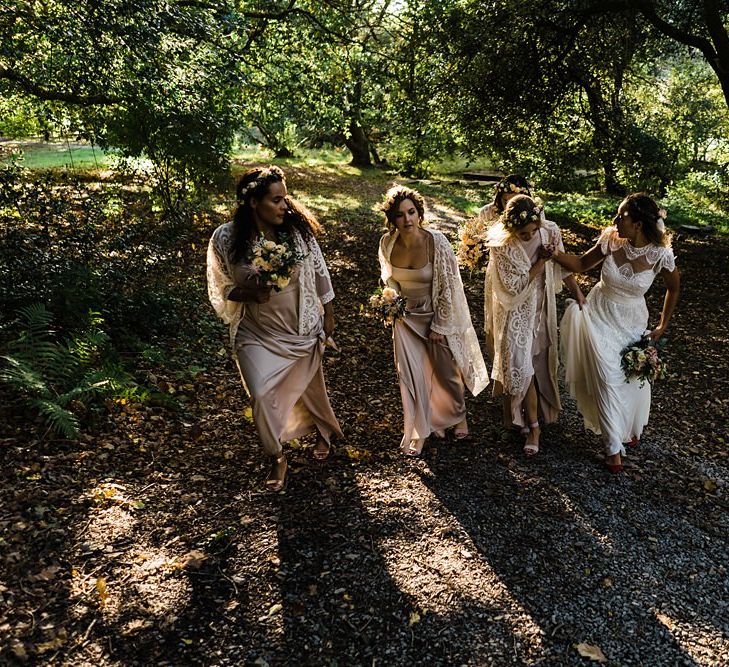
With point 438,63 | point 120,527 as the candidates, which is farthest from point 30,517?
point 438,63

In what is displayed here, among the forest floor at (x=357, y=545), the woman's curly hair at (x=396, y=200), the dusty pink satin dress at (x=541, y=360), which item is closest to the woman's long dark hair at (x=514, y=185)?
the dusty pink satin dress at (x=541, y=360)

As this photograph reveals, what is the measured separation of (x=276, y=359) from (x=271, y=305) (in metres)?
0.46

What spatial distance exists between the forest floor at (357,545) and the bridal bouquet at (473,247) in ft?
5.63

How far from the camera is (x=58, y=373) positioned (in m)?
5.64

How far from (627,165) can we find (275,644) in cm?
1298

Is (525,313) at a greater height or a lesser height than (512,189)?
lesser

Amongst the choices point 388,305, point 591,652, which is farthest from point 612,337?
point 591,652

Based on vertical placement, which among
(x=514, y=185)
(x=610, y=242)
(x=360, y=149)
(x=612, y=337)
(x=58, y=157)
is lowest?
(x=612, y=337)

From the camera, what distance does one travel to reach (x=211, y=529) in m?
4.31

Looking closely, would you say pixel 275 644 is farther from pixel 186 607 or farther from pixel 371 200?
pixel 371 200

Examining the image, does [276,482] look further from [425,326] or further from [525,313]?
[525,313]

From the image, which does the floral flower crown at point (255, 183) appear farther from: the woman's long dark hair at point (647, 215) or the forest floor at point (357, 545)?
the woman's long dark hair at point (647, 215)

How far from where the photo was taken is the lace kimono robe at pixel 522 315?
5406 mm

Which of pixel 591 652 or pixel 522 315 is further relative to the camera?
pixel 522 315
